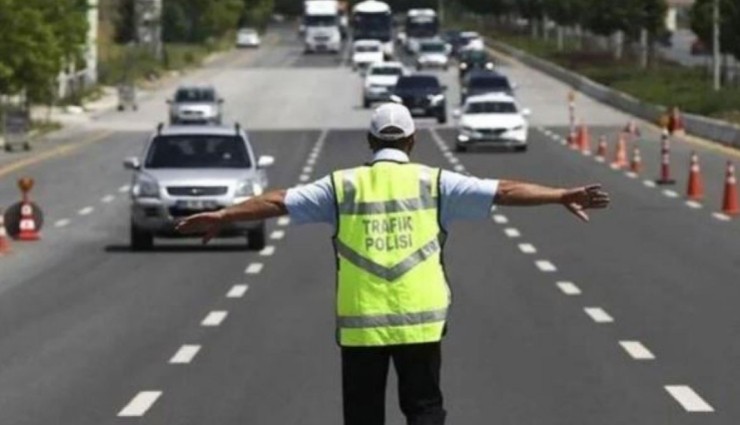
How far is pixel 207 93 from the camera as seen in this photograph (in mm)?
74312

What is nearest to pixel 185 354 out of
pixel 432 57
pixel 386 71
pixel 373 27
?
pixel 386 71

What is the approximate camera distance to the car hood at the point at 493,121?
184 feet

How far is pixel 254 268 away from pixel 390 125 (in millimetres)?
18547

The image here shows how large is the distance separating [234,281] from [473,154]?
30.4 metres

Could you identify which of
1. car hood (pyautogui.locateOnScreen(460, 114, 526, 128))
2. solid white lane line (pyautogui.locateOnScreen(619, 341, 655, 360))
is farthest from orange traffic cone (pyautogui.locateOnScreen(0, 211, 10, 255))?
car hood (pyautogui.locateOnScreen(460, 114, 526, 128))

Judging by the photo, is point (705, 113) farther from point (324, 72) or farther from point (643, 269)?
point (324, 72)

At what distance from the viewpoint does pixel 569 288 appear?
24.4m

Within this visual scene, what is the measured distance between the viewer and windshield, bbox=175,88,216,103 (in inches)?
2894

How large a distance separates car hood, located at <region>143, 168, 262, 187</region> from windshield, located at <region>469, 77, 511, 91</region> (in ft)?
149

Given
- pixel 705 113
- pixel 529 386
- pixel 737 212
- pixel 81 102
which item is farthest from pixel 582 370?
pixel 81 102

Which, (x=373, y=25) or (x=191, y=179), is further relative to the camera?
(x=373, y=25)

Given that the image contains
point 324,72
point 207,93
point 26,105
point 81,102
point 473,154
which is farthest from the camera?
point 324,72

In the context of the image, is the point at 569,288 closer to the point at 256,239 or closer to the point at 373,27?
the point at 256,239

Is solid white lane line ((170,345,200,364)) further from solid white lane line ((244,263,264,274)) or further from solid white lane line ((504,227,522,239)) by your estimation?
solid white lane line ((504,227,522,239))
